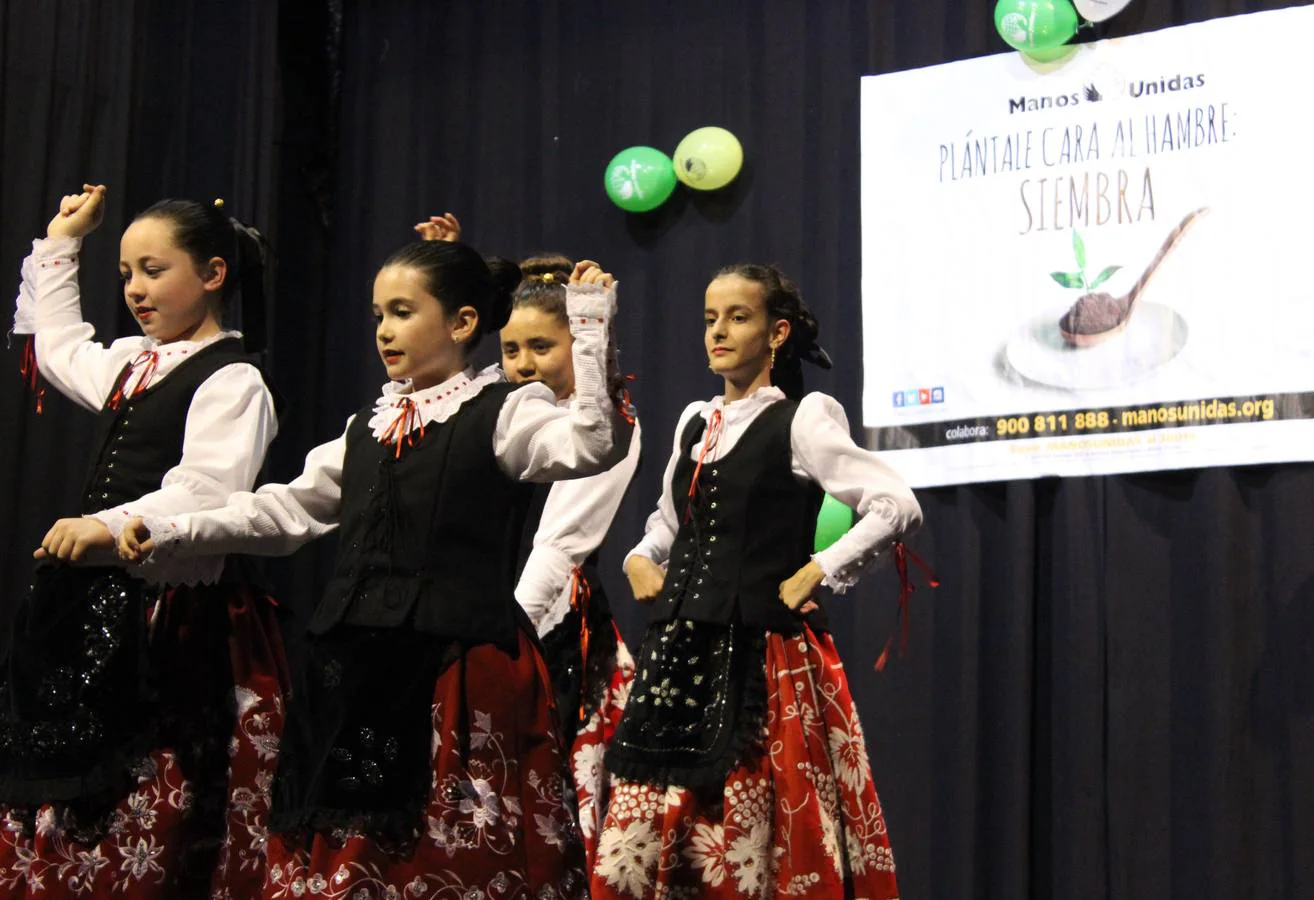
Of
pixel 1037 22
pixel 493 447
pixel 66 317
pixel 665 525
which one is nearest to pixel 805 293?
pixel 1037 22

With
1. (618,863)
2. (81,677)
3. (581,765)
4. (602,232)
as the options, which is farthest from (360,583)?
(602,232)

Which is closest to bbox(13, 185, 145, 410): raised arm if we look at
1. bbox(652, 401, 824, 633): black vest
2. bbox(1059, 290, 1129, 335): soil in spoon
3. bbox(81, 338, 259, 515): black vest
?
bbox(81, 338, 259, 515): black vest

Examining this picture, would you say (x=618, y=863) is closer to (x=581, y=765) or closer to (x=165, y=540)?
(x=581, y=765)

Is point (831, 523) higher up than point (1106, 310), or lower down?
lower down

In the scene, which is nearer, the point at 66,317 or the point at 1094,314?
the point at 66,317

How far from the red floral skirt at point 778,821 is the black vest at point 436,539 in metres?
0.75

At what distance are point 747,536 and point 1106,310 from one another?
2112mm

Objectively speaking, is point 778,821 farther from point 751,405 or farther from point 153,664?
point 153,664

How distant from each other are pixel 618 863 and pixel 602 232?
3.24m

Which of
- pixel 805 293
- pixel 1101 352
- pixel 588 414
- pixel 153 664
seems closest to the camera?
pixel 588 414

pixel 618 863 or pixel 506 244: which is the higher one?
pixel 506 244

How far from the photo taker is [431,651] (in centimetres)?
240

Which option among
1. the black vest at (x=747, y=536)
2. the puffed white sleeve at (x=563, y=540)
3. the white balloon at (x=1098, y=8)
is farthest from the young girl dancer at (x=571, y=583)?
the white balloon at (x=1098, y=8)

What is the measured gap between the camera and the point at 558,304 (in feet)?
12.1
